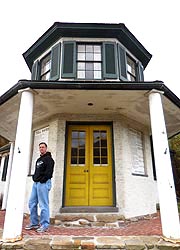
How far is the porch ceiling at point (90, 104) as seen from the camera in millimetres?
4469

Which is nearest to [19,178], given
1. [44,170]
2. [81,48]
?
[44,170]

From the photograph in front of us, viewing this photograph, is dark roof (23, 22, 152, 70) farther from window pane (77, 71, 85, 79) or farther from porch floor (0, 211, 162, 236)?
porch floor (0, 211, 162, 236)

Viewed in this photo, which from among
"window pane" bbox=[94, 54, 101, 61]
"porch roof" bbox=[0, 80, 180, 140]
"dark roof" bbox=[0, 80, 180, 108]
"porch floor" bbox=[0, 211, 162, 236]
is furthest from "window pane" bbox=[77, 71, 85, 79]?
"porch floor" bbox=[0, 211, 162, 236]

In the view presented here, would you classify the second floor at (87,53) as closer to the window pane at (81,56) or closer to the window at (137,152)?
the window pane at (81,56)

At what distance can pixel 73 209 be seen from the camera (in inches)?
185

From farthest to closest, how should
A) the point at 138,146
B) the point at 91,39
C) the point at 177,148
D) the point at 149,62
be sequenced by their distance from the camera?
the point at 177,148 → the point at 149,62 → the point at 91,39 → the point at 138,146

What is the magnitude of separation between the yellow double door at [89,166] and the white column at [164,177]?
5.87 ft

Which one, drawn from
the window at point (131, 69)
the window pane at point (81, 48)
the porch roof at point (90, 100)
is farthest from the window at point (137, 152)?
the window pane at point (81, 48)

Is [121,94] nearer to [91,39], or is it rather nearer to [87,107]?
[87,107]

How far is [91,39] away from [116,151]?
3.90 metres

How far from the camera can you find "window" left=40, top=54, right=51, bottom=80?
6684 mm

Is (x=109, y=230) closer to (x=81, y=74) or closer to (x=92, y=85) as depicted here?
(x=92, y=85)

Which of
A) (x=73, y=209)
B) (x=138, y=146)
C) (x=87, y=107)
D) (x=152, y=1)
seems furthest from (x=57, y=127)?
(x=152, y=1)

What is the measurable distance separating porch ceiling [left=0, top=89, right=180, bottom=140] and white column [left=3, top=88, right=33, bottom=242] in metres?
0.60
